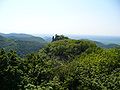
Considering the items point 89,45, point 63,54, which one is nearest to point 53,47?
point 63,54

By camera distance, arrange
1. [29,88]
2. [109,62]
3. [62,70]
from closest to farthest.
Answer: [29,88] < [62,70] < [109,62]

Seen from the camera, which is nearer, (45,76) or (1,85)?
(1,85)

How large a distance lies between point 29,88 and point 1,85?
12442 mm

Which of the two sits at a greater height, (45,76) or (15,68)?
(15,68)

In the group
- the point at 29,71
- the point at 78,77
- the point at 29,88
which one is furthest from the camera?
the point at 29,71

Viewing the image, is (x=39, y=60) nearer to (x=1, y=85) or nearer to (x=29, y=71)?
(x=29, y=71)

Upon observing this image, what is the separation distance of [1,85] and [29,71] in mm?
9401

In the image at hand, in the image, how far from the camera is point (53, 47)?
3713 inches

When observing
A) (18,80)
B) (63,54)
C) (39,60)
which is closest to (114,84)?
(18,80)

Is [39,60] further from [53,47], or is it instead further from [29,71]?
[53,47]

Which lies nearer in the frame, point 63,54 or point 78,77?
point 78,77

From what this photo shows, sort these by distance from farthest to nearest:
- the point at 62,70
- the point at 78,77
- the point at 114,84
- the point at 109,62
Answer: the point at 109,62
the point at 62,70
the point at 78,77
the point at 114,84

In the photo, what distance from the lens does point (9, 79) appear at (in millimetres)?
29344

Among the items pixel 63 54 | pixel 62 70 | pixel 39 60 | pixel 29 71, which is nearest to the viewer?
pixel 29 71
